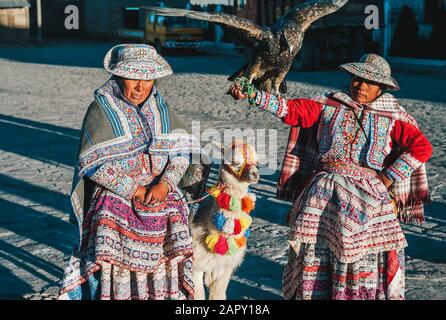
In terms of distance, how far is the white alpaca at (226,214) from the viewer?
4.40 metres

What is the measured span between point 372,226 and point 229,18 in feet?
5.11

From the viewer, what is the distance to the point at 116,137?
391 cm

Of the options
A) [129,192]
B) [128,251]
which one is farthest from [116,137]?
[128,251]

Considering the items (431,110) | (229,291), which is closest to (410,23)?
(431,110)

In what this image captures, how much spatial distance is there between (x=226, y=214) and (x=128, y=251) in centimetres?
81

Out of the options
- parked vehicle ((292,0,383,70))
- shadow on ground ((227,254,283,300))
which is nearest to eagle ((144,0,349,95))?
shadow on ground ((227,254,283,300))

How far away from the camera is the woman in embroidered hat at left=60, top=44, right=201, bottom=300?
387 cm

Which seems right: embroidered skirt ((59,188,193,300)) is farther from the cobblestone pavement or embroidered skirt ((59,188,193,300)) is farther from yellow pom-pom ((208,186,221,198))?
the cobblestone pavement

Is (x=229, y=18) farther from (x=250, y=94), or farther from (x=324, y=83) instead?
Answer: (x=324, y=83)

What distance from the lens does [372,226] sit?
13.9 feet

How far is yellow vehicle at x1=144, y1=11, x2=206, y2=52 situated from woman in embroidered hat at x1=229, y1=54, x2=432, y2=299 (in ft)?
87.5

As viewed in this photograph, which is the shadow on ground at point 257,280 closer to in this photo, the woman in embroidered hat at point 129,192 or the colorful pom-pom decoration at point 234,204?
the colorful pom-pom decoration at point 234,204

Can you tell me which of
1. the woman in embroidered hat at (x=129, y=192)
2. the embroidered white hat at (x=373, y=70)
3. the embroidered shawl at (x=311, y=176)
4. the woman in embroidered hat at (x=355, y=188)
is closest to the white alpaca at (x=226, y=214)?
the embroidered shawl at (x=311, y=176)

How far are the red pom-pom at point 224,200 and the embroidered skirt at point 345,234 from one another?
0.45 m
